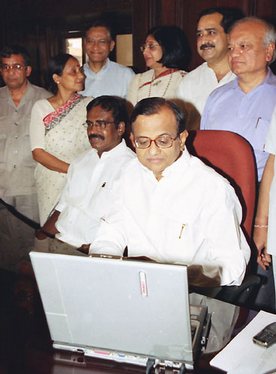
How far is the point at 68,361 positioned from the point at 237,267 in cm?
70

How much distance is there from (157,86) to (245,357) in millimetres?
2057

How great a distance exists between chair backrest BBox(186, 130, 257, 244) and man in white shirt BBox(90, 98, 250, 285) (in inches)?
4.7

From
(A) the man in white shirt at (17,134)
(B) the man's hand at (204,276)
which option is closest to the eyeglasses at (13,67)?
(A) the man in white shirt at (17,134)

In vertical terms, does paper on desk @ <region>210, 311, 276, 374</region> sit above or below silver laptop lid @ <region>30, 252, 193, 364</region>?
below

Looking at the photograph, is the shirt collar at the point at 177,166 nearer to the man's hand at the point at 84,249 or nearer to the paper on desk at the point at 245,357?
the man's hand at the point at 84,249

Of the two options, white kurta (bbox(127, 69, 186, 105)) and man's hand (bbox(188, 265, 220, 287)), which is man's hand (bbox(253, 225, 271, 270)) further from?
white kurta (bbox(127, 69, 186, 105))

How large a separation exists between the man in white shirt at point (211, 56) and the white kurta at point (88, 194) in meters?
0.66

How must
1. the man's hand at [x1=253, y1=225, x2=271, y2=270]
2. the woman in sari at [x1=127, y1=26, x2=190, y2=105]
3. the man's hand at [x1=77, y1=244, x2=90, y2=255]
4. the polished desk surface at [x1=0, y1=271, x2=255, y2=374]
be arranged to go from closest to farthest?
the polished desk surface at [x1=0, y1=271, x2=255, y2=374], the man's hand at [x1=77, y1=244, x2=90, y2=255], the man's hand at [x1=253, y1=225, x2=271, y2=270], the woman in sari at [x1=127, y1=26, x2=190, y2=105]

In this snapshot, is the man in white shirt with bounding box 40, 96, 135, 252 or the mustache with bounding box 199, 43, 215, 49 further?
the mustache with bounding box 199, 43, 215, 49

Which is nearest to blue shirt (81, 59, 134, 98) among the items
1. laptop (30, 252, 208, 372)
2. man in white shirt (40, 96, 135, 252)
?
man in white shirt (40, 96, 135, 252)

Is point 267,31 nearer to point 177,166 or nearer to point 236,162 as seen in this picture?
point 236,162

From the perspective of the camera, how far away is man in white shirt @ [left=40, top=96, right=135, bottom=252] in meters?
2.19

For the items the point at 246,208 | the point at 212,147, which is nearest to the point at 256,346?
the point at 246,208

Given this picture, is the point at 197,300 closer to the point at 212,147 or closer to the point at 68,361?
the point at 68,361
